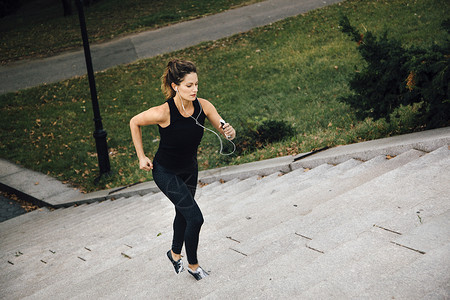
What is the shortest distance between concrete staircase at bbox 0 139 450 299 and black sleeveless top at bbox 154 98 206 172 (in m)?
0.84

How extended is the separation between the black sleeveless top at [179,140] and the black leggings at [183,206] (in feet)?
0.22

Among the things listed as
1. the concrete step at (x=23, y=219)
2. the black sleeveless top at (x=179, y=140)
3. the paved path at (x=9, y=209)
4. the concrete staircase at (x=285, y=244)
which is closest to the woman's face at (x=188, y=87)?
the black sleeveless top at (x=179, y=140)

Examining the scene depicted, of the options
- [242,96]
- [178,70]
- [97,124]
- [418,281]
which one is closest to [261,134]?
[97,124]

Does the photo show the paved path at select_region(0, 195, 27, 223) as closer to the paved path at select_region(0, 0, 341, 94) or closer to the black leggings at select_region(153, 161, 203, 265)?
the black leggings at select_region(153, 161, 203, 265)

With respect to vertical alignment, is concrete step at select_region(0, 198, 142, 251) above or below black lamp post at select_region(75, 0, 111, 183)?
below

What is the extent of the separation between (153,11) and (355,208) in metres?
21.1

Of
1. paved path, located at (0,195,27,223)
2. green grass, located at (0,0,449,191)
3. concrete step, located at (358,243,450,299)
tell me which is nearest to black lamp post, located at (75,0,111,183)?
green grass, located at (0,0,449,191)

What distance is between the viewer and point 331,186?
4680mm

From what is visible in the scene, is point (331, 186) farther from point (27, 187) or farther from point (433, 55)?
point (27, 187)

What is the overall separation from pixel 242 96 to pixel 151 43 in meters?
6.84

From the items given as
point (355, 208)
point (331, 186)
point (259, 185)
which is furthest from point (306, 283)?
point (259, 185)

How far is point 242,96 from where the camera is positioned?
42.3 ft

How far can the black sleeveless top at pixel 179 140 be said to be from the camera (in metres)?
3.42

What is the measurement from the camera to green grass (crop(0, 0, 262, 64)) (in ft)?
64.0
